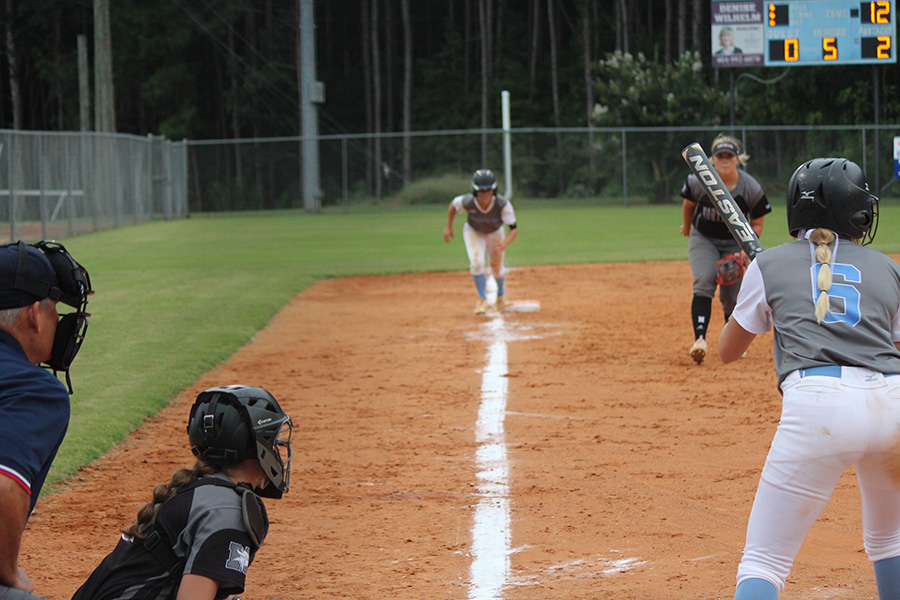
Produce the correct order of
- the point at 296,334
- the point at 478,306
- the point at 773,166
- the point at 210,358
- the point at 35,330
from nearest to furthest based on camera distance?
the point at 35,330
the point at 210,358
the point at 296,334
the point at 478,306
the point at 773,166

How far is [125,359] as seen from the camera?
10023 mm

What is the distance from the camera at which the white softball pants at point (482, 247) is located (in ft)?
42.4

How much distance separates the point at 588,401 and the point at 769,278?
15.5ft

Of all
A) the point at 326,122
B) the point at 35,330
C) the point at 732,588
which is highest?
the point at 326,122

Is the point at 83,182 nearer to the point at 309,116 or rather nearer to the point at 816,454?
the point at 309,116

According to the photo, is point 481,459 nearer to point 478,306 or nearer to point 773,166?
point 478,306

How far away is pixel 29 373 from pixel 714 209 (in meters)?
7.10

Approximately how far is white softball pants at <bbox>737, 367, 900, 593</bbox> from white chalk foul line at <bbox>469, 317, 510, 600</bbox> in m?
1.34

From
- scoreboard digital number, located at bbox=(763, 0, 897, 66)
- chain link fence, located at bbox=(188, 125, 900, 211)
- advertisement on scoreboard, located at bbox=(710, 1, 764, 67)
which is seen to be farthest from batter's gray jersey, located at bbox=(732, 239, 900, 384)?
chain link fence, located at bbox=(188, 125, 900, 211)

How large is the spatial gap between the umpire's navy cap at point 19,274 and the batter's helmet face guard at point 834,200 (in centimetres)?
243

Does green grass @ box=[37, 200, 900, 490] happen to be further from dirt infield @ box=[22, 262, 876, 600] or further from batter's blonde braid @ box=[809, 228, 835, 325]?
batter's blonde braid @ box=[809, 228, 835, 325]

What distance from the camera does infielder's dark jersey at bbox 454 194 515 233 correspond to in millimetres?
12586

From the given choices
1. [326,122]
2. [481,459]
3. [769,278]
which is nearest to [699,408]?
[481,459]

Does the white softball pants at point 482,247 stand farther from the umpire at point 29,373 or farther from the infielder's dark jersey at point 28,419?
the infielder's dark jersey at point 28,419
